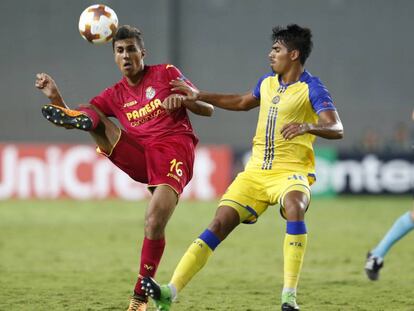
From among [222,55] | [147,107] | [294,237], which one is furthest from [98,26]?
[222,55]

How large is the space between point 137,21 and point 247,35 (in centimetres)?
310

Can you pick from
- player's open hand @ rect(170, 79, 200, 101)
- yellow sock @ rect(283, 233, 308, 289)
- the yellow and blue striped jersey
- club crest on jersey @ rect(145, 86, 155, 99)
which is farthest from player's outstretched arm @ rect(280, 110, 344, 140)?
club crest on jersey @ rect(145, 86, 155, 99)

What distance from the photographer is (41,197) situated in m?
16.7

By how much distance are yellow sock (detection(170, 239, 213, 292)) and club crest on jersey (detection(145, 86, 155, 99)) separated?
1.18 m

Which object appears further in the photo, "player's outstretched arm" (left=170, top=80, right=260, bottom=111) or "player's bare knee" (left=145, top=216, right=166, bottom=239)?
"player's outstretched arm" (left=170, top=80, right=260, bottom=111)

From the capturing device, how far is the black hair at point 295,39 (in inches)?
237

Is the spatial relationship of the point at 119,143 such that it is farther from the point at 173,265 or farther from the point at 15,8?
the point at 15,8

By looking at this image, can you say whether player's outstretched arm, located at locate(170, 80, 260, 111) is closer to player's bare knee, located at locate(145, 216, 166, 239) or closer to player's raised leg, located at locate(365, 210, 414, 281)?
player's bare knee, located at locate(145, 216, 166, 239)

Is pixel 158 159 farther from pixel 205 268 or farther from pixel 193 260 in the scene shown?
pixel 205 268

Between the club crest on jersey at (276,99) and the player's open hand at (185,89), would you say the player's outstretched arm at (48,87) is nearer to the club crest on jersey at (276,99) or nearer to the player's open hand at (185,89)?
the player's open hand at (185,89)

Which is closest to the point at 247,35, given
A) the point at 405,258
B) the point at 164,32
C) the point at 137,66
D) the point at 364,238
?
the point at 164,32

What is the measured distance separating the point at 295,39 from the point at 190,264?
5.85 feet

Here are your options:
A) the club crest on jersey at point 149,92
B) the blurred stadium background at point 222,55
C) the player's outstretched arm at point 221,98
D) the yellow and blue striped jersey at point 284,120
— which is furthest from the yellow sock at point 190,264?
the blurred stadium background at point 222,55

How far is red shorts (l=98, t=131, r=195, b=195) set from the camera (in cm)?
602
